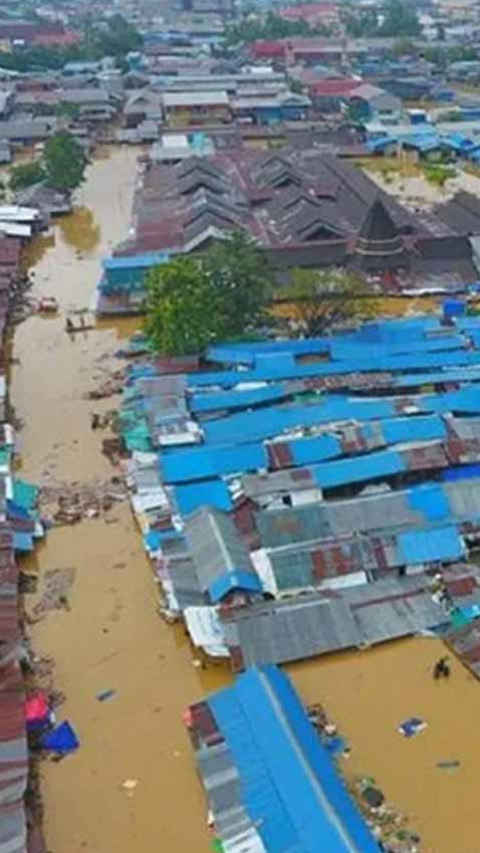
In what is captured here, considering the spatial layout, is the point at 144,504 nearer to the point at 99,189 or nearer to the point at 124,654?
the point at 124,654

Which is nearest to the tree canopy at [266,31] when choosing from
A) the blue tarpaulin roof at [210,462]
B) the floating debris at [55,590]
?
the blue tarpaulin roof at [210,462]

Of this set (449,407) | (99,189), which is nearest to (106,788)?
(449,407)

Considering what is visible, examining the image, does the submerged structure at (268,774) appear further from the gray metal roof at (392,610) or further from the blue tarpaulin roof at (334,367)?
the blue tarpaulin roof at (334,367)

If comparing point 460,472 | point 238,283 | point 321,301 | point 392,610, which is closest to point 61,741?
point 392,610

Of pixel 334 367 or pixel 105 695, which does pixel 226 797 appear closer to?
pixel 105 695

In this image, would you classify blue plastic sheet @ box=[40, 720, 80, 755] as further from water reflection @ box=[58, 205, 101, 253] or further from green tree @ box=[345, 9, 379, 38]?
green tree @ box=[345, 9, 379, 38]

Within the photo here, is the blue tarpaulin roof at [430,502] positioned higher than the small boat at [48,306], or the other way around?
the small boat at [48,306]
